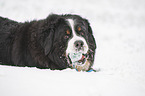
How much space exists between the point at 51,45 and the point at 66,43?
1.13ft

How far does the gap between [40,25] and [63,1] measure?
54.4 feet

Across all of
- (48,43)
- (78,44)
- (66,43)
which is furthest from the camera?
(48,43)

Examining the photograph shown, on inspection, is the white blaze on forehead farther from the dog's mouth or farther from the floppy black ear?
the floppy black ear

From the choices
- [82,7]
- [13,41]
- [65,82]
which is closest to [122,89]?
[65,82]

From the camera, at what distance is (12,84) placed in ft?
5.14

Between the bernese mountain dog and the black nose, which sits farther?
the bernese mountain dog

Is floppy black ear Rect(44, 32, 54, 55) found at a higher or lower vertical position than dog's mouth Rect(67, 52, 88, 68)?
higher

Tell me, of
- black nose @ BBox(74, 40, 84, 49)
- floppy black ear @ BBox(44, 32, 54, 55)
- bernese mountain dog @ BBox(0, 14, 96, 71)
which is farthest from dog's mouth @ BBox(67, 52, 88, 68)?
floppy black ear @ BBox(44, 32, 54, 55)

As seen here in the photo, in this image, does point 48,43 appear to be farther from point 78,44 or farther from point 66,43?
point 78,44

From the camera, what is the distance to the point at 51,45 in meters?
2.94

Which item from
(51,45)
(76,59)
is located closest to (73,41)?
(76,59)

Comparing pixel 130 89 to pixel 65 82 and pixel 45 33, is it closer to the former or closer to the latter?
pixel 65 82

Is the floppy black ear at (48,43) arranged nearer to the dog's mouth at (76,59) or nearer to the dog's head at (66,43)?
the dog's head at (66,43)

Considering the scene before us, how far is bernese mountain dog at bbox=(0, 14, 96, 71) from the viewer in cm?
283
